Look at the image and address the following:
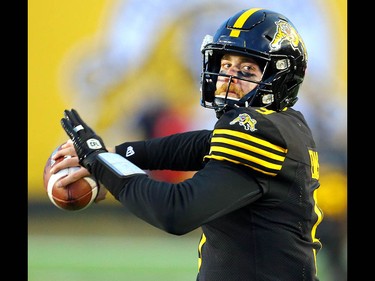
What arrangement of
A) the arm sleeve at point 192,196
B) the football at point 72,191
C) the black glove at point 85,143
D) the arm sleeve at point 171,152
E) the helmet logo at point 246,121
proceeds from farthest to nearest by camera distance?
1. the arm sleeve at point 171,152
2. the football at point 72,191
3. the black glove at point 85,143
4. the helmet logo at point 246,121
5. the arm sleeve at point 192,196

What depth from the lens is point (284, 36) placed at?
7.91 ft

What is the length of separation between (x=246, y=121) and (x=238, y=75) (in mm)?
333

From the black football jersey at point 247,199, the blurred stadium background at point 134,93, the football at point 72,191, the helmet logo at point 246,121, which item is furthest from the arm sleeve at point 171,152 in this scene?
the blurred stadium background at point 134,93

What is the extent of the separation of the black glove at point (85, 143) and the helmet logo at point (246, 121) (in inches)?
20.1

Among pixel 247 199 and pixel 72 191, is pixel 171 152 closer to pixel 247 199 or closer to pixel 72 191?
pixel 72 191

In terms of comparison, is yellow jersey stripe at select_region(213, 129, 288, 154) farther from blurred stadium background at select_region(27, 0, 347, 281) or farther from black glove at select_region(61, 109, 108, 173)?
blurred stadium background at select_region(27, 0, 347, 281)

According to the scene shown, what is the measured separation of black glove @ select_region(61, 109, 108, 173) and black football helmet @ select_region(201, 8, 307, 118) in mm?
477

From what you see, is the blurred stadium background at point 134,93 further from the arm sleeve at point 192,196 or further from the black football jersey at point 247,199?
the arm sleeve at point 192,196

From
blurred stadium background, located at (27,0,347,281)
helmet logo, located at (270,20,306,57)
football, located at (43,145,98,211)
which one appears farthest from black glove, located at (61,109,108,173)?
blurred stadium background, located at (27,0,347,281)

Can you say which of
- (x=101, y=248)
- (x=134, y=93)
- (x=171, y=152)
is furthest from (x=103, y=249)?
(x=171, y=152)

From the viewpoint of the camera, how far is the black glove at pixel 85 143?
221cm

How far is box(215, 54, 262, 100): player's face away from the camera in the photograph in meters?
2.33

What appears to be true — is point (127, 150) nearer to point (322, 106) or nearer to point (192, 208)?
point (192, 208)

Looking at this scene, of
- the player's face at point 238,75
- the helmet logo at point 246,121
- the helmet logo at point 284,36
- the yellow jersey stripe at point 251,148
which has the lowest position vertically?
the yellow jersey stripe at point 251,148
